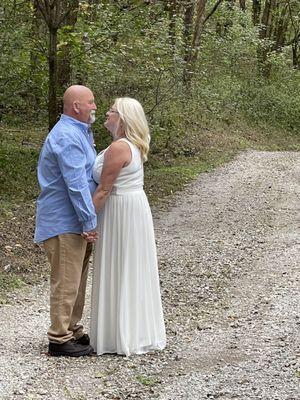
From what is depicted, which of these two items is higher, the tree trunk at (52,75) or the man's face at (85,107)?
the man's face at (85,107)

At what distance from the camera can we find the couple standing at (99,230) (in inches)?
223

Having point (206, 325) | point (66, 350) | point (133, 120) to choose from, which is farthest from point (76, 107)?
point (206, 325)

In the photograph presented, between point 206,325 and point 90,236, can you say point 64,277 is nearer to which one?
point 90,236

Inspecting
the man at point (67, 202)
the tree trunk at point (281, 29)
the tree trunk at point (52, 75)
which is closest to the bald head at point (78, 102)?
the man at point (67, 202)

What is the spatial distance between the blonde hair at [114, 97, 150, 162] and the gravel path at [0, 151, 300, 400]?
183 cm

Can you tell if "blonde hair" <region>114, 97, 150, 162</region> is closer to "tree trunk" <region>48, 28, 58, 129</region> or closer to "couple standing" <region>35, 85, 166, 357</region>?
"couple standing" <region>35, 85, 166, 357</region>

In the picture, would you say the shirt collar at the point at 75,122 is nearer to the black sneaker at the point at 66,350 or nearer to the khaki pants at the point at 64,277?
the khaki pants at the point at 64,277

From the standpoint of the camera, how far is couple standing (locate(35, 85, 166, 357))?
18.6 feet

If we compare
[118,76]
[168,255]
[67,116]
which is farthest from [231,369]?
[118,76]

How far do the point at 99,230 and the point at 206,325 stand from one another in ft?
6.38

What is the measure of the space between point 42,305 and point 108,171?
3.00 m

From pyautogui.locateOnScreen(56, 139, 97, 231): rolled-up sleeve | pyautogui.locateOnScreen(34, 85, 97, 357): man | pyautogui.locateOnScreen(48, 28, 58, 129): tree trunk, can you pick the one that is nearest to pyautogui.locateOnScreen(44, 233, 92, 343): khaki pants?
pyautogui.locateOnScreen(34, 85, 97, 357): man

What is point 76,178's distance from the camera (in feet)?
18.3

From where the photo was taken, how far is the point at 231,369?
229 inches
